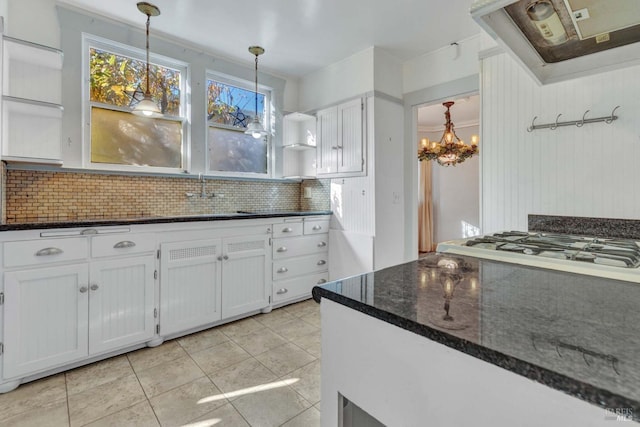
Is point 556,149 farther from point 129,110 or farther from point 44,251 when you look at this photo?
point 129,110

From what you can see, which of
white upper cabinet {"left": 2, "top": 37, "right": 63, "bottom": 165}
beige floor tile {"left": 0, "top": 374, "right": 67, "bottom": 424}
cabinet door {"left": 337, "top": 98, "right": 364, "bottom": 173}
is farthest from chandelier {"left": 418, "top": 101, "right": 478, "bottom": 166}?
beige floor tile {"left": 0, "top": 374, "right": 67, "bottom": 424}

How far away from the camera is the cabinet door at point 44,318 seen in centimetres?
180

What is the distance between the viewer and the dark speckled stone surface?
162 cm

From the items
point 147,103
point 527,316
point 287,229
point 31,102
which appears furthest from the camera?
point 287,229

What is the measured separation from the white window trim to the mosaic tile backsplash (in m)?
0.09

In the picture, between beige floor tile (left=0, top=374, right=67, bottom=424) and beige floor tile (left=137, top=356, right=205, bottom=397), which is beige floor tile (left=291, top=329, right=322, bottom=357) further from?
beige floor tile (left=0, top=374, right=67, bottom=424)

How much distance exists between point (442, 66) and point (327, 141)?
1.42 metres

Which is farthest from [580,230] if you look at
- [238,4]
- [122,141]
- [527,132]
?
[122,141]

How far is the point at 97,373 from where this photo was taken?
2.02m

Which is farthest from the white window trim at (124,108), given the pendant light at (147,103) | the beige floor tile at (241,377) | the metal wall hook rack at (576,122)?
the metal wall hook rack at (576,122)

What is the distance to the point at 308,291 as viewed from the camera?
11.1 feet

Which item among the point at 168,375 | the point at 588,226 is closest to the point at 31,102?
the point at 168,375

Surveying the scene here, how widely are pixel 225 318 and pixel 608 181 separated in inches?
113

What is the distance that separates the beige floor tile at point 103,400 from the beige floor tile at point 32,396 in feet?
0.39
